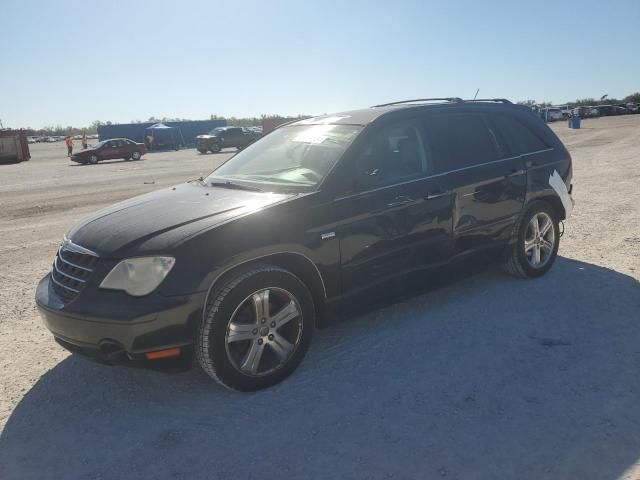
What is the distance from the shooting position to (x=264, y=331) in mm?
3406

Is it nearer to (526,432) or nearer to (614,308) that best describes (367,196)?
(526,432)

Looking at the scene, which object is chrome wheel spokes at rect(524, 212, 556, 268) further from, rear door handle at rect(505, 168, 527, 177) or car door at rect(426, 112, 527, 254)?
rear door handle at rect(505, 168, 527, 177)

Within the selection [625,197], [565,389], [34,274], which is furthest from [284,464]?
[625,197]

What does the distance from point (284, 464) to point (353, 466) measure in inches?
13.6

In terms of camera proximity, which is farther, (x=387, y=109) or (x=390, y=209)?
(x=387, y=109)

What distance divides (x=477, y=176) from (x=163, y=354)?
2972 millimetres

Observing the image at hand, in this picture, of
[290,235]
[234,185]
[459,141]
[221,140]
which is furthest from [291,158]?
[221,140]

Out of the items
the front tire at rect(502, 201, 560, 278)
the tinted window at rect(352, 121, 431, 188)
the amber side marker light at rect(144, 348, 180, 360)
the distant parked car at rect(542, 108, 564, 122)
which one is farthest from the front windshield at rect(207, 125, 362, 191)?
the distant parked car at rect(542, 108, 564, 122)

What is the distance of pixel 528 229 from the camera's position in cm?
521

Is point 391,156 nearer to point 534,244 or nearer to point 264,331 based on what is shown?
point 264,331

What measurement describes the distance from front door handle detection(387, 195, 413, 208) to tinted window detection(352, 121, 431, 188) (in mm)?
139

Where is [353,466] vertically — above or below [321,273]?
below

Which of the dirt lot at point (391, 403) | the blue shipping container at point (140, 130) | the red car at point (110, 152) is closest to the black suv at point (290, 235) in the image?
the dirt lot at point (391, 403)

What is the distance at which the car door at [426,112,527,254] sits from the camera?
176 inches
